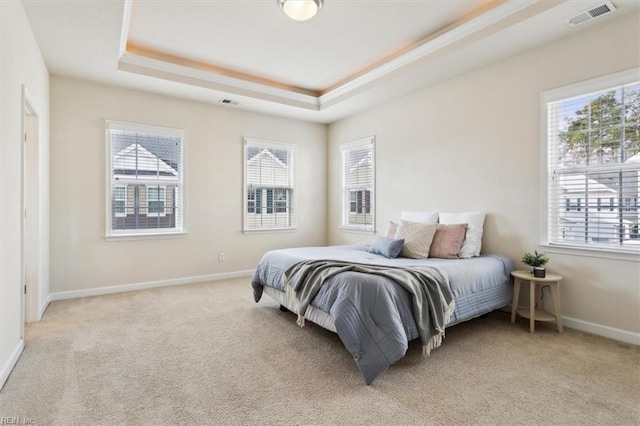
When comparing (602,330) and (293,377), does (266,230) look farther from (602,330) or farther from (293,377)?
(602,330)

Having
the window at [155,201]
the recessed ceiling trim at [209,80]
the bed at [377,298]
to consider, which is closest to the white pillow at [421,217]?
the bed at [377,298]

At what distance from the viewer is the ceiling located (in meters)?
2.87

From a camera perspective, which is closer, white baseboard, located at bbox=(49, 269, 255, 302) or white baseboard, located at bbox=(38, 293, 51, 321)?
white baseboard, located at bbox=(38, 293, 51, 321)

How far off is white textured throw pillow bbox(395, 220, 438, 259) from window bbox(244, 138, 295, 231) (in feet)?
8.37

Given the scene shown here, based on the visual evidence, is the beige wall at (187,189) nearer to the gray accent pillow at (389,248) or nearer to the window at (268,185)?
the window at (268,185)

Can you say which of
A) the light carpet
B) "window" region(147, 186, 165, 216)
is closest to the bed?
the light carpet

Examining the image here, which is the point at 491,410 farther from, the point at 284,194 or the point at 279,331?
the point at 284,194

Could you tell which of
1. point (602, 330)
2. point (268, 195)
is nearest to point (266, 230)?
point (268, 195)

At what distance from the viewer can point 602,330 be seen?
9.55ft

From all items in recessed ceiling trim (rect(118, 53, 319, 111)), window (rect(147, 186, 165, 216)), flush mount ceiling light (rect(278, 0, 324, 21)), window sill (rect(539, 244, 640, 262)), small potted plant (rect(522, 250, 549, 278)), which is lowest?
small potted plant (rect(522, 250, 549, 278))

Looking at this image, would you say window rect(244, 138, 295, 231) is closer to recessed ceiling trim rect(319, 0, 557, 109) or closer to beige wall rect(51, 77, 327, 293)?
beige wall rect(51, 77, 327, 293)

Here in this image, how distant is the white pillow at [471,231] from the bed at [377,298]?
168mm

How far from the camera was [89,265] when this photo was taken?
420 cm

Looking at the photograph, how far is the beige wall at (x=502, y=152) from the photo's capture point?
9.39 feet
